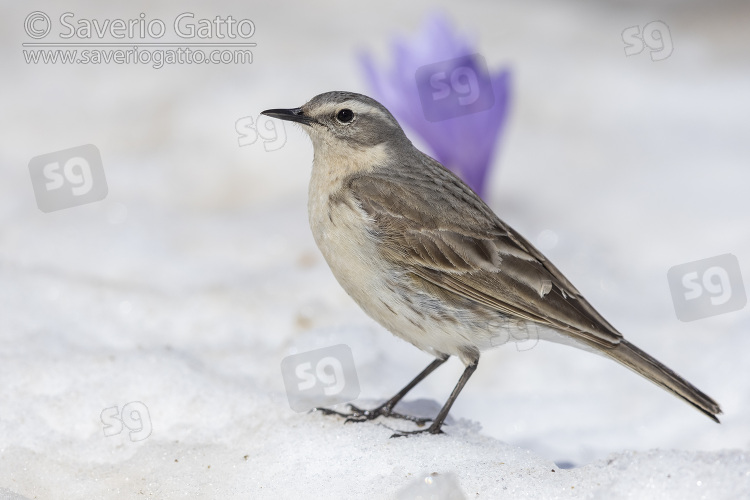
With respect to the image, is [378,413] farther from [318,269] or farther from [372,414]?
[318,269]

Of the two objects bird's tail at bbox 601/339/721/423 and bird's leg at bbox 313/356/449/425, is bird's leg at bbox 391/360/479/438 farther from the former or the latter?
bird's tail at bbox 601/339/721/423

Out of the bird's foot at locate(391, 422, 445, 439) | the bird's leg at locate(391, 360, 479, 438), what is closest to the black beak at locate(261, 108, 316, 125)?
the bird's leg at locate(391, 360, 479, 438)

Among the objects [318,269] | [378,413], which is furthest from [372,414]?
[318,269]

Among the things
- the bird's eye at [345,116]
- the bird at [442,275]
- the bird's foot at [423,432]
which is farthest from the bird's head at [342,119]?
the bird's foot at [423,432]

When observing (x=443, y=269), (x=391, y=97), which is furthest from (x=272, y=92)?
(x=443, y=269)

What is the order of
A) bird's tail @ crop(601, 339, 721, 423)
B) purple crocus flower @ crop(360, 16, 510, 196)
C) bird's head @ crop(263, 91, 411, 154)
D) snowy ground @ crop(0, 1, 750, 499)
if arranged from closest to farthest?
bird's tail @ crop(601, 339, 721, 423)
snowy ground @ crop(0, 1, 750, 499)
bird's head @ crop(263, 91, 411, 154)
purple crocus flower @ crop(360, 16, 510, 196)
